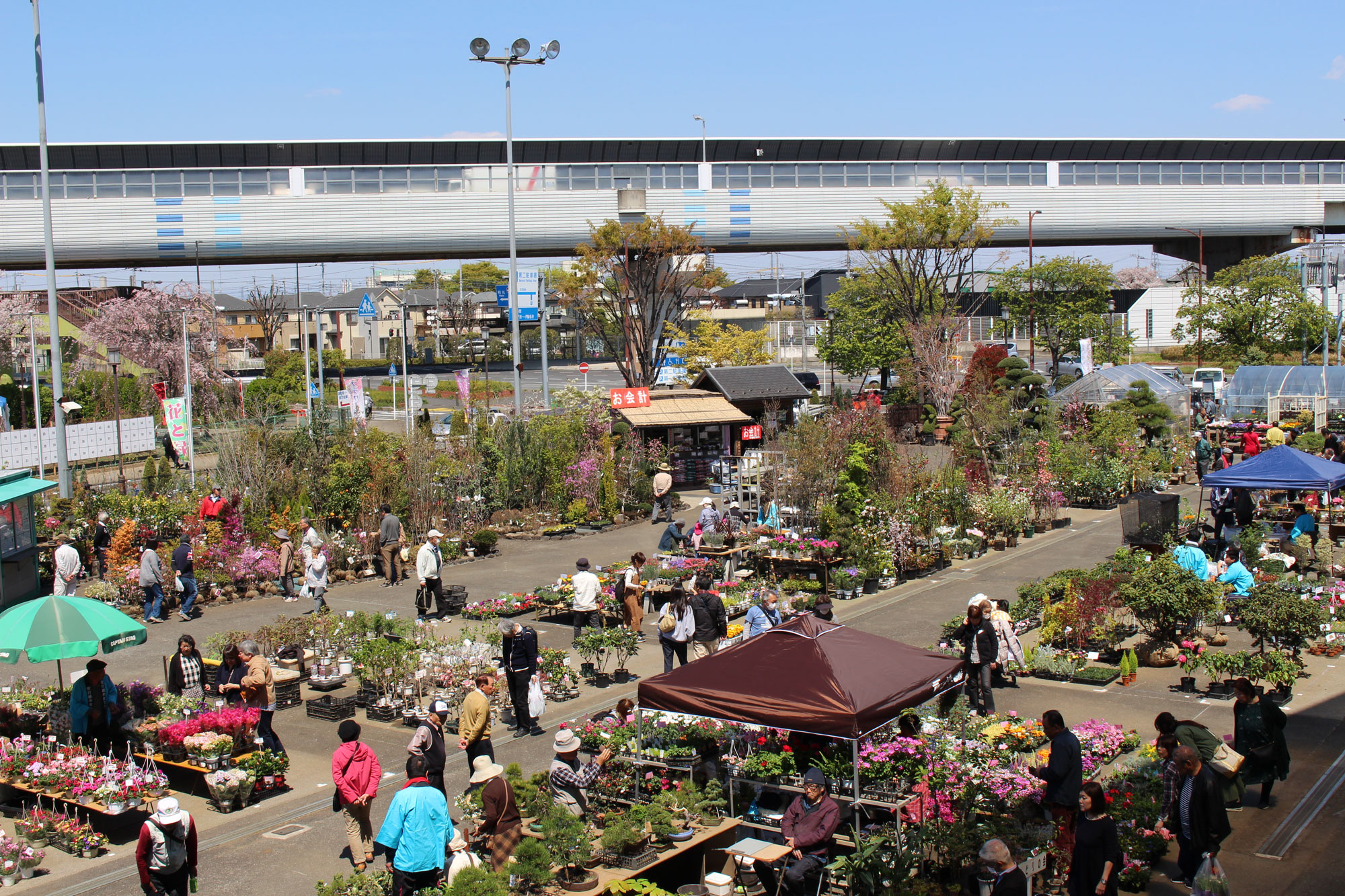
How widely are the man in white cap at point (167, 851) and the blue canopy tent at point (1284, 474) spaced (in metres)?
16.4

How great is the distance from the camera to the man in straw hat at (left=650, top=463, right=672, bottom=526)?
2536 centimetres

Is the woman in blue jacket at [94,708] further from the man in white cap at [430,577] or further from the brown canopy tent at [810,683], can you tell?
the man in white cap at [430,577]

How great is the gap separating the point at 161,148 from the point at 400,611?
154 ft

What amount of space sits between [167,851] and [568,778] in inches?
114

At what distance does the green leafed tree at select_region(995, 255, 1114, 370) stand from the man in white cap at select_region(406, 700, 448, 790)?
49840 mm

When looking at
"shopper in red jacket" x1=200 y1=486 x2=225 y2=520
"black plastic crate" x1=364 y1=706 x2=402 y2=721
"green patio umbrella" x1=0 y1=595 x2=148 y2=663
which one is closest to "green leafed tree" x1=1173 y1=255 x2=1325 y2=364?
"shopper in red jacket" x1=200 y1=486 x2=225 y2=520

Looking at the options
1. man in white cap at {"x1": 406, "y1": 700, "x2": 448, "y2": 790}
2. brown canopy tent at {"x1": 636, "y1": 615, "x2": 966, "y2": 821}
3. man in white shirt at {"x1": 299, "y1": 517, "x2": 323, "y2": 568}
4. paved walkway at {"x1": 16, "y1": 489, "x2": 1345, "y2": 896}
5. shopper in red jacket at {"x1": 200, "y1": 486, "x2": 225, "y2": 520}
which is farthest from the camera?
shopper in red jacket at {"x1": 200, "y1": 486, "x2": 225, "y2": 520}

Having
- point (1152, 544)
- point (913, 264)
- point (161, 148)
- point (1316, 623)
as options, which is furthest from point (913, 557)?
point (161, 148)

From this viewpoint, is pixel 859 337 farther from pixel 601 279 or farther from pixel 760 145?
pixel 601 279

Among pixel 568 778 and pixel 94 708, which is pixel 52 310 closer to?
pixel 94 708

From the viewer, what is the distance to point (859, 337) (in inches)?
2309

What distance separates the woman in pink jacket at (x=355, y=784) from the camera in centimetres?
854

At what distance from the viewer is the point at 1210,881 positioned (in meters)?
6.86

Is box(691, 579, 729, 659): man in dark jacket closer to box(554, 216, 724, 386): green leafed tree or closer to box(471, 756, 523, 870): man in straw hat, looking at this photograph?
box(471, 756, 523, 870): man in straw hat
